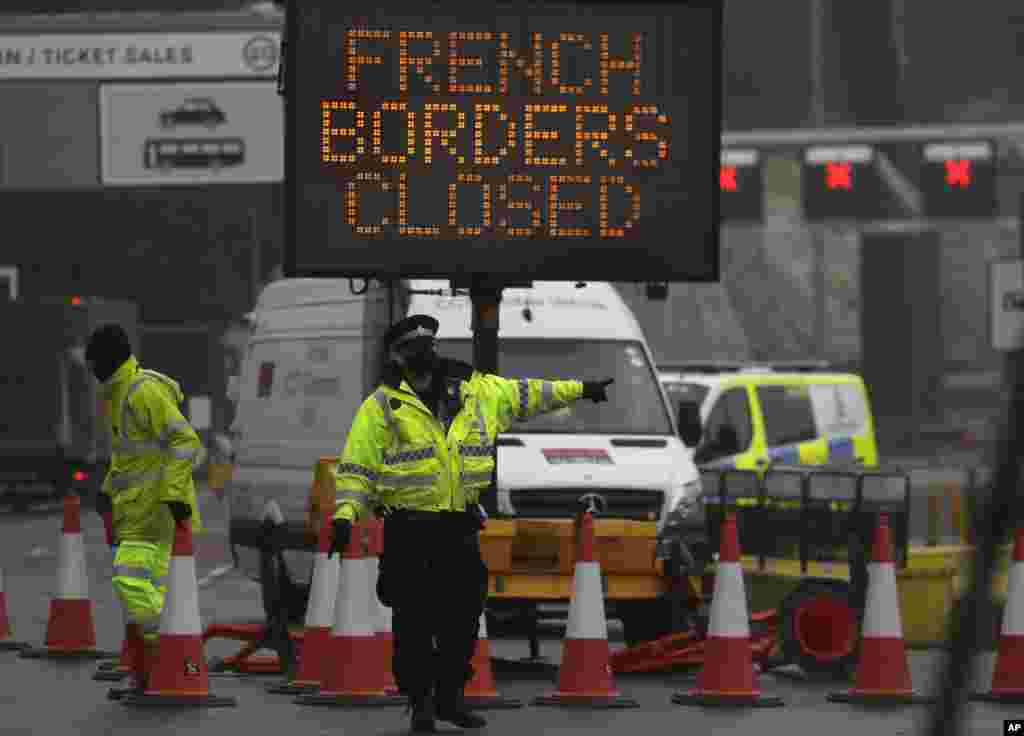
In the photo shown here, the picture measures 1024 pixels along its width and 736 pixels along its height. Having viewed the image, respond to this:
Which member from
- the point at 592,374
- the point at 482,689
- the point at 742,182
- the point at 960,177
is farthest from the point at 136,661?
the point at 742,182

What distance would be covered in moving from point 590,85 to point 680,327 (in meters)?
58.2

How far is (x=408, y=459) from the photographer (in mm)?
10844

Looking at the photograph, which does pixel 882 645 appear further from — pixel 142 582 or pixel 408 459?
pixel 142 582

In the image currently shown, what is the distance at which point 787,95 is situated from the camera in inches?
3499

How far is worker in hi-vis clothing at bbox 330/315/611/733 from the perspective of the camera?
10.8 m

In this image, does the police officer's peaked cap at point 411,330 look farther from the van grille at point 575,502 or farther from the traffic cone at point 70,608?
the traffic cone at point 70,608

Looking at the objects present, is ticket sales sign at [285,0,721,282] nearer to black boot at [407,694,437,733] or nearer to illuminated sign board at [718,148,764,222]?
black boot at [407,694,437,733]

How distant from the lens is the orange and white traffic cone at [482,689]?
12.0m

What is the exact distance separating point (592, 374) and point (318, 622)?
4.31 metres

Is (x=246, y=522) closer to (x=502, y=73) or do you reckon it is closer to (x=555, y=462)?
(x=555, y=462)

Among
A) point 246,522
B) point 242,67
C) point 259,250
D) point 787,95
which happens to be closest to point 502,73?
point 246,522

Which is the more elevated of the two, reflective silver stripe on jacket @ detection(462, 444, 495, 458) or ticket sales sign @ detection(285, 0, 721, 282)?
ticket sales sign @ detection(285, 0, 721, 282)

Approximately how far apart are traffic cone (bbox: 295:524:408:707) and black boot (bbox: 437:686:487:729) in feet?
2.73

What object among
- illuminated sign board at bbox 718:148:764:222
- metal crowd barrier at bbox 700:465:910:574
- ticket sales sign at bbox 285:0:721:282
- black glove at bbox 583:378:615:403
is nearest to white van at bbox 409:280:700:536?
metal crowd barrier at bbox 700:465:910:574
